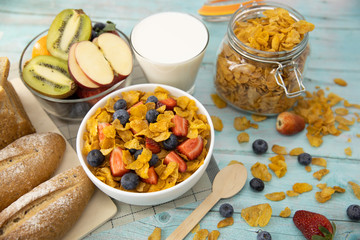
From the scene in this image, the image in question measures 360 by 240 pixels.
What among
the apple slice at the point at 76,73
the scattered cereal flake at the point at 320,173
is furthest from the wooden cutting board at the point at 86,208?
the scattered cereal flake at the point at 320,173

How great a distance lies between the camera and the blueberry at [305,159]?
4.99ft

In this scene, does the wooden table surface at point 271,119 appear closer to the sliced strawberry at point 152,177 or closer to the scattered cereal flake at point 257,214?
the scattered cereal flake at point 257,214

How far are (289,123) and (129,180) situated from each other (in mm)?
764

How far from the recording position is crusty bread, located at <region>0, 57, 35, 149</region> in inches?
56.2

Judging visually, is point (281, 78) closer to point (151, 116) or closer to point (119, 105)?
point (151, 116)

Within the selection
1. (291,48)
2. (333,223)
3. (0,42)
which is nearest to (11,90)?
(0,42)

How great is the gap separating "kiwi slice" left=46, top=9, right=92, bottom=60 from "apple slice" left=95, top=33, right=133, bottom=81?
0.32ft

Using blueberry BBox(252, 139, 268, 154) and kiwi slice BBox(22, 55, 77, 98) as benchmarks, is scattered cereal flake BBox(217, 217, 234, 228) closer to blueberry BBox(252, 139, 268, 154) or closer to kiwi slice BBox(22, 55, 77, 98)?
blueberry BBox(252, 139, 268, 154)

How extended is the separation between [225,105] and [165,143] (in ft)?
1.75

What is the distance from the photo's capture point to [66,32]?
1.59 metres

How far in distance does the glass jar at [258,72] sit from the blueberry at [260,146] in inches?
6.3

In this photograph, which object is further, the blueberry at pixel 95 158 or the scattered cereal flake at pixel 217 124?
the scattered cereal flake at pixel 217 124

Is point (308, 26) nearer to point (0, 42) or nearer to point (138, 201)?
point (138, 201)

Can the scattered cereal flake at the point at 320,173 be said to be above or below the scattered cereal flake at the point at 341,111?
below
